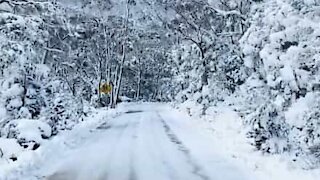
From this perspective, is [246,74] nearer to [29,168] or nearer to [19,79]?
[19,79]

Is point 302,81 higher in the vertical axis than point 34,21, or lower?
lower

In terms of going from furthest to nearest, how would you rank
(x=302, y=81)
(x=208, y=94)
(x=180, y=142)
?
(x=208, y=94) < (x=180, y=142) < (x=302, y=81)

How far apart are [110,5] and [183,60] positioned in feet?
36.2

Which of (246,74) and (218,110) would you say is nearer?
(246,74)

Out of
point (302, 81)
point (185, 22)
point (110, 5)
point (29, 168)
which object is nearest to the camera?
point (29, 168)

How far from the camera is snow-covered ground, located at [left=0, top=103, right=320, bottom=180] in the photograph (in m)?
12.1

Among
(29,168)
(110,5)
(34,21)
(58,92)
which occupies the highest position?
(110,5)

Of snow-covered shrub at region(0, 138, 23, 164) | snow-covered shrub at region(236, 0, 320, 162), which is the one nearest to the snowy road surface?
snow-covered shrub at region(0, 138, 23, 164)

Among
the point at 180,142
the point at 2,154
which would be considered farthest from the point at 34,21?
the point at 180,142

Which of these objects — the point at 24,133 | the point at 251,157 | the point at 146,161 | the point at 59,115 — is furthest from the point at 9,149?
the point at 59,115

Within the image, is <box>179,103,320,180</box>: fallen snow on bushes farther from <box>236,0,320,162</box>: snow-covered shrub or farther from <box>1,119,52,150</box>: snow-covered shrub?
<box>1,119,52,150</box>: snow-covered shrub

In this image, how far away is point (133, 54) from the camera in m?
84.4

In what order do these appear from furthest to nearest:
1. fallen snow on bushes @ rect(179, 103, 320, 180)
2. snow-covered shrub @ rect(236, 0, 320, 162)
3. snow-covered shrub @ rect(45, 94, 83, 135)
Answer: snow-covered shrub @ rect(45, 94, 83, 135) < snow-covered shrub @ rect(236, 0, 320, 162) < fallen snow on bushes @ rect(179, 103, 320, 180)

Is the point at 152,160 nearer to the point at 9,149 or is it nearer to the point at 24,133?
the point at 24,133
